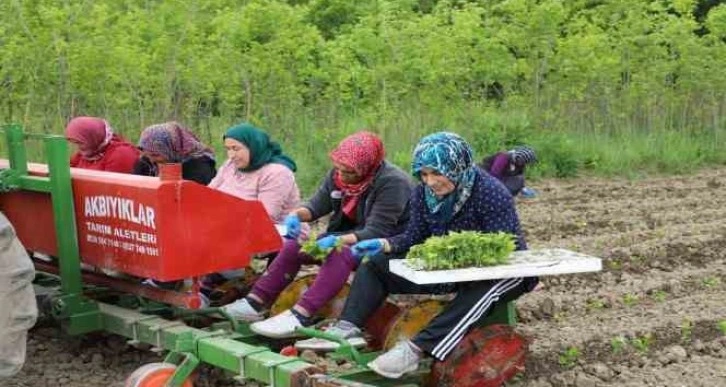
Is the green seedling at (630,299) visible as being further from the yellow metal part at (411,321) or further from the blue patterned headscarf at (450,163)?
the blue patterned headscarf at (450,163)

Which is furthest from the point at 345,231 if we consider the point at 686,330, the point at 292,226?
the point at 686,330

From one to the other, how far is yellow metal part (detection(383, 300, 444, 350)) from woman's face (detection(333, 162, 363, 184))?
2.67 feet

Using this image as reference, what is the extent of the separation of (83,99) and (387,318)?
22.0 feet

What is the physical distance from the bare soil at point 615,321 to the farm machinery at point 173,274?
0.38 m

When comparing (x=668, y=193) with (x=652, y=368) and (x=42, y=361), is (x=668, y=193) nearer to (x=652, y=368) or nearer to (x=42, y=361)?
(x=652, y=368)

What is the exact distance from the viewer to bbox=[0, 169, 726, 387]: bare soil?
5348 mm

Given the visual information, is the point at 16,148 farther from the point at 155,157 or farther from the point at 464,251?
the point at 464,251

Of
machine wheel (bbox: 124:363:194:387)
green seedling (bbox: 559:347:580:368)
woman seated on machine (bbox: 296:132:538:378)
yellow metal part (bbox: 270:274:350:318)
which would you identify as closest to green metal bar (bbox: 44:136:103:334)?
machine wheel (bbox: 124:363:194:387)

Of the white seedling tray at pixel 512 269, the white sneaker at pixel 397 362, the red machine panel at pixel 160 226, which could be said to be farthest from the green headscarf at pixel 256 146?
the white sneaker at pixel 397 362

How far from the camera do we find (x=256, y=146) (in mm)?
5945

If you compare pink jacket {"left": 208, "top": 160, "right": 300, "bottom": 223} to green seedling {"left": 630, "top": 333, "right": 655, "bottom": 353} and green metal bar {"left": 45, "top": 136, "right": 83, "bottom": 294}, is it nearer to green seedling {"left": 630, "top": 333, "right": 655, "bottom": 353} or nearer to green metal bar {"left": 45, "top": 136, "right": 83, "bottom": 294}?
green metal bar {"left": 45, "top": 136, "right": 83, "bottom": 294}

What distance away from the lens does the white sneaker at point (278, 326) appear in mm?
5039

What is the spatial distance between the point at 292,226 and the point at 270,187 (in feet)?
1.36

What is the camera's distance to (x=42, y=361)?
18.5ft
